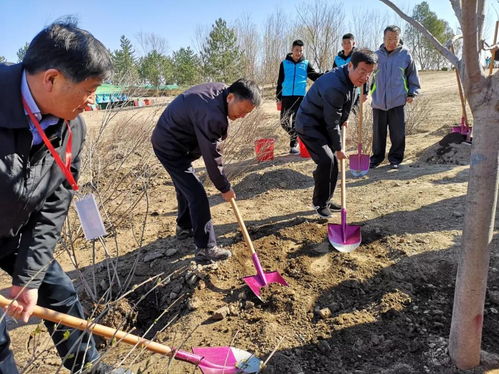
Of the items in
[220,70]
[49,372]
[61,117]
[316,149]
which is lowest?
[49,372]

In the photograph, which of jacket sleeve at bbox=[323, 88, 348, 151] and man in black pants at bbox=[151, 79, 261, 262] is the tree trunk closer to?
man in black pants at bbox=[151, 79, 261, 262]

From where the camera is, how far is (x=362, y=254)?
3.19m

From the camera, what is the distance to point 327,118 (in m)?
3.76

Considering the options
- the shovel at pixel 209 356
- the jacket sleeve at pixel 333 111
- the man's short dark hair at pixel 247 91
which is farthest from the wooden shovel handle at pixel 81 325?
the jacket sleeve at pixel 333 111

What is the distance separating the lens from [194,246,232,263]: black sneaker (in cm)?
321

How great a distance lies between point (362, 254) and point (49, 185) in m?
2.41

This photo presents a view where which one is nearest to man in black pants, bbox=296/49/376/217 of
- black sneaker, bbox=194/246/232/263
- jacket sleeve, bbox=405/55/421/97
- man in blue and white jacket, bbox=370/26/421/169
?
black sneaker, bbox=194/246/232/263

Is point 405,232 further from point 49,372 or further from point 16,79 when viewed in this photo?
point 16,79

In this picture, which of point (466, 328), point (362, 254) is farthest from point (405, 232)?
point (466, 328)

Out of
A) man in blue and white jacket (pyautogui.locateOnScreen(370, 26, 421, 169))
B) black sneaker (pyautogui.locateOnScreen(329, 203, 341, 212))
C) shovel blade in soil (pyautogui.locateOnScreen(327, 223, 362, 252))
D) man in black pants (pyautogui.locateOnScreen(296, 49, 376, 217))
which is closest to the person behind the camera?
shovel blade in soil (pyautogui.locateOnScreen(327, 223, 362, 252))

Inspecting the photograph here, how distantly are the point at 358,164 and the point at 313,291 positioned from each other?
295 centimetres

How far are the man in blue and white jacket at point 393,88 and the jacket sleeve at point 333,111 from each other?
6.11ft

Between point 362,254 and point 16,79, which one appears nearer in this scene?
point 16,79

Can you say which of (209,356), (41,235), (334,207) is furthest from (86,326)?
(334,207)
